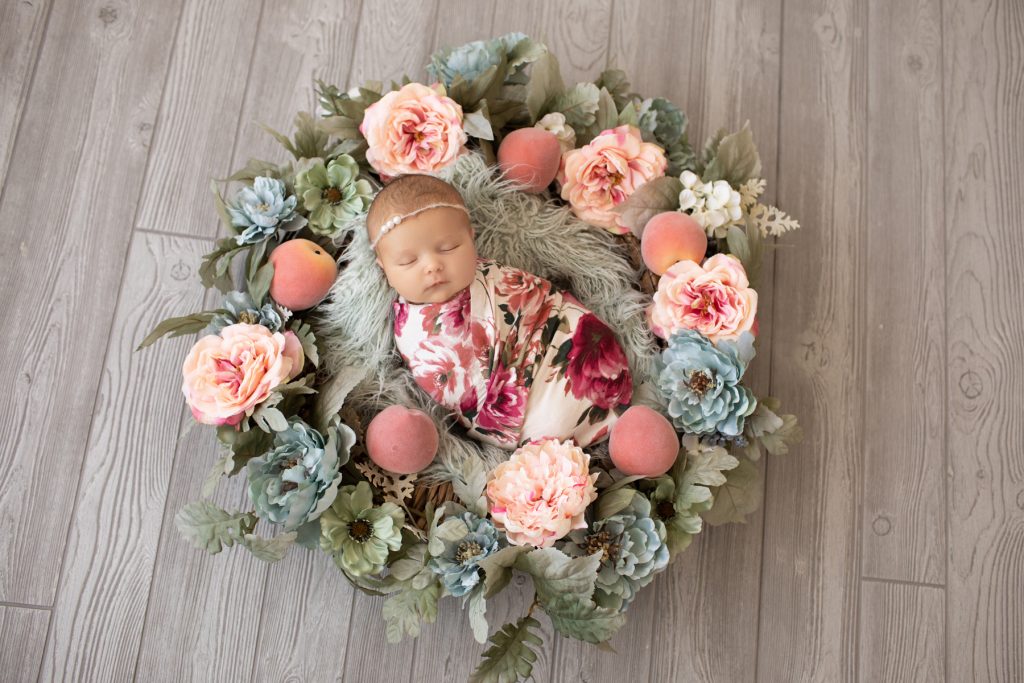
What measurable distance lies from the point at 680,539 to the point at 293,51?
1246mm

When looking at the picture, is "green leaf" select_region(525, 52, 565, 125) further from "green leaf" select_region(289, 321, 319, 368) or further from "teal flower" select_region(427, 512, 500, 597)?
"teal flower" select_region(427, 512, 500, 597)

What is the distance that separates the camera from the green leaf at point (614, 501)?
1.35 m

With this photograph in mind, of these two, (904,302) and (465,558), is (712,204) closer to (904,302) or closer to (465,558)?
(904,302)

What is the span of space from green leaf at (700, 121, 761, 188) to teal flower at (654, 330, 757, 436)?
32 centimetres

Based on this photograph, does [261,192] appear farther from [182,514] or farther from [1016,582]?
[1016,582]

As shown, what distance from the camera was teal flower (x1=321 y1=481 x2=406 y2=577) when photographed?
1313 millimetres

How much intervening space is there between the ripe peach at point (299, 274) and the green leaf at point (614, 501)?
59 centimetres

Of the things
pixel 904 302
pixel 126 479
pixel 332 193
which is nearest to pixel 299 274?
pixel 332 193

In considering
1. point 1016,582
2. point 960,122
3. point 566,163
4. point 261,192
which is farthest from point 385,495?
point 960,122

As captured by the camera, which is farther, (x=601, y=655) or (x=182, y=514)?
(x=601, y=655)

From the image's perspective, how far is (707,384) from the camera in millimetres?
1372

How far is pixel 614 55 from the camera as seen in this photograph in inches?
70.7

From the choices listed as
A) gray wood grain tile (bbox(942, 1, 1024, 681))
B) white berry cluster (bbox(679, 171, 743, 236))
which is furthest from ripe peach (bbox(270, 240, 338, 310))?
gray wood grain tile (bbox(942, 1, 1024, 681))

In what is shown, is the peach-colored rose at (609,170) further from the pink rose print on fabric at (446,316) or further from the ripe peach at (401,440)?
the ripe peach at (401,440)
